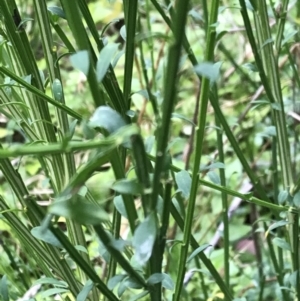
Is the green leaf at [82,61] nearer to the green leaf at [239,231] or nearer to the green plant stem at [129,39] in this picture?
the green plant stem at [129,39]

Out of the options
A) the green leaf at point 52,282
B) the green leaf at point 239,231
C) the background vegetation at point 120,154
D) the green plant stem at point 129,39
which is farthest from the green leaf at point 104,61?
the green leaf at point 239,231

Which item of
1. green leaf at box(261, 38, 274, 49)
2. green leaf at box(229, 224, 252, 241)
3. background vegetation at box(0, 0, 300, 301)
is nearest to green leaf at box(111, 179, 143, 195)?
background vegetation at box(0, 0, 300, 301)

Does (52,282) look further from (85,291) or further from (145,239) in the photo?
(145,239)

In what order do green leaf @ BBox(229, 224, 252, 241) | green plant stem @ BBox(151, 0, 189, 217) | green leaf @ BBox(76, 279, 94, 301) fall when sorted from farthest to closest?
green leaf @ BBox(229, 224, 252, 241) → green leaf @ BBox(76, 279, 94, 301) → green plant stem @ BBox(151, 0, 189, 217)

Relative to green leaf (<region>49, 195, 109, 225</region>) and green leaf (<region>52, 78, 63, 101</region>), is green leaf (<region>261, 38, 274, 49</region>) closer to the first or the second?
green leaf (<region>52, 78, 63, 101</region>)

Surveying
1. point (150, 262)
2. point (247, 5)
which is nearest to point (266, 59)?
point (247, 5)

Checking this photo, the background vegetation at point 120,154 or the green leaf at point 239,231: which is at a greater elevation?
the background vegetation at point 120,154
